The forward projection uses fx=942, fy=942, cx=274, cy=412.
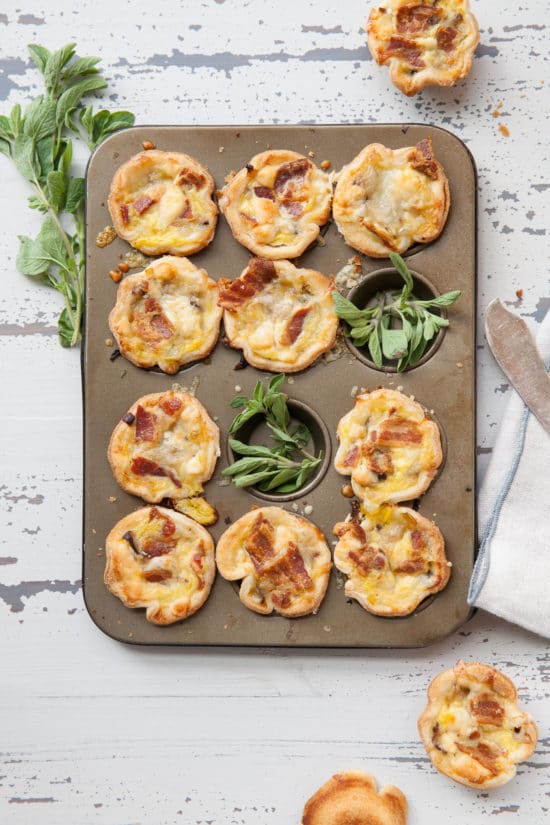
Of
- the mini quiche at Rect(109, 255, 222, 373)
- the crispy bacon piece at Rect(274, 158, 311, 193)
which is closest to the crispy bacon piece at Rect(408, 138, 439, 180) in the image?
the crispy bacon piece at Rect(274, 158, 311, 193)

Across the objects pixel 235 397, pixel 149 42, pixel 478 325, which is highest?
pixel 149 42

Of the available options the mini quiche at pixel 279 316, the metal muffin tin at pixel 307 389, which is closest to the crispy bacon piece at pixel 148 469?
the metal muffin tin at pixel 307 389

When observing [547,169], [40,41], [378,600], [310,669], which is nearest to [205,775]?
[310,669]

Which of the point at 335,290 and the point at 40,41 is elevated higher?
the point at 40,41

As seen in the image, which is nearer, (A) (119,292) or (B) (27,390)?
(A) (119,292)

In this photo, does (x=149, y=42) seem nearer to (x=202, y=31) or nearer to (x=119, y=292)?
(x=202, y=31)
